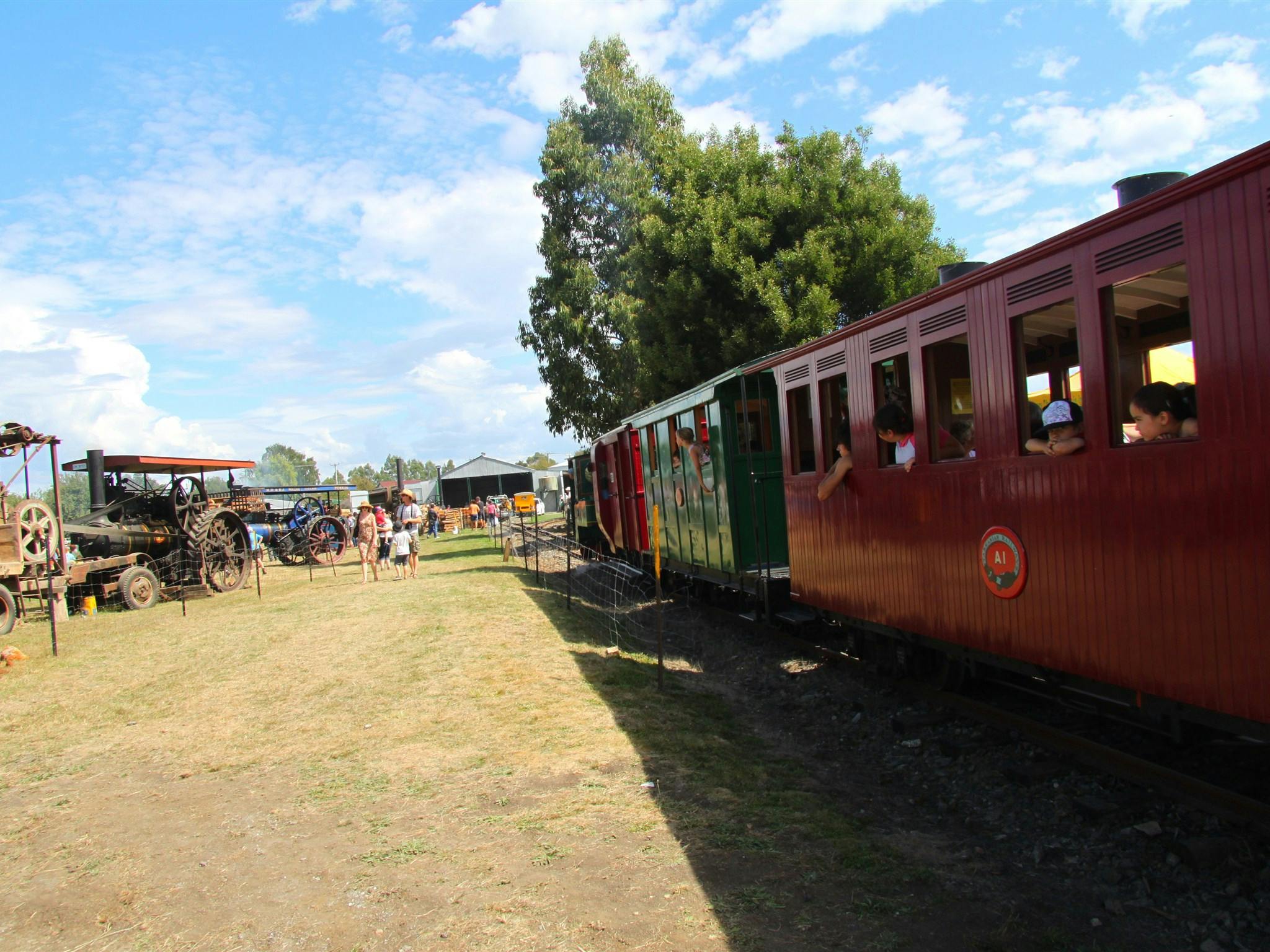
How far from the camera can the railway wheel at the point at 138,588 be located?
15180mm

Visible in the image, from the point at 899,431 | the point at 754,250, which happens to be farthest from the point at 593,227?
the point at 899,431

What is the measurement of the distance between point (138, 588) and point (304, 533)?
9474 mm

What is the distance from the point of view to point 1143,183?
4.76 meters

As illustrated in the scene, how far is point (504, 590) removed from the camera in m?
14.2

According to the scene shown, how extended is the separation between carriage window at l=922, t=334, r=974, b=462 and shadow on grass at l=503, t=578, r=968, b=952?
232 cm

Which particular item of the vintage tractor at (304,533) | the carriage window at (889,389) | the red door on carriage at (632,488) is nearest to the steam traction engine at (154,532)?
the vintage tractor at (304,533)

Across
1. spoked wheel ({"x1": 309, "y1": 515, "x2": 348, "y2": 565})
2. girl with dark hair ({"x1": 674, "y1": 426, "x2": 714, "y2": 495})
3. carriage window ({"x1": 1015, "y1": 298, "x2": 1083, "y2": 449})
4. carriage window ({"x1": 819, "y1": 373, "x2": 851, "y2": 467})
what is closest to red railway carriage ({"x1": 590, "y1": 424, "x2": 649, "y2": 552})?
girl with dark hair ({"x1": 674, "y1": 426, "x2": 714, "y2": 495})

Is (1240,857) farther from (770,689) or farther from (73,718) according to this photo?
(73,718)

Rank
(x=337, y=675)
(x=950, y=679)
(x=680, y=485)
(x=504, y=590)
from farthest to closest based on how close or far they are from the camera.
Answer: (x=504, y=590), (x=680, y=485), (x=337, y=675), (x=950, y=679)

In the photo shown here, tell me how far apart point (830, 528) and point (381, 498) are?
41029mm

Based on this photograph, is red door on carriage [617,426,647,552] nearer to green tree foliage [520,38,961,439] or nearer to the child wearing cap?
green tree foliage [520,38,961,439]

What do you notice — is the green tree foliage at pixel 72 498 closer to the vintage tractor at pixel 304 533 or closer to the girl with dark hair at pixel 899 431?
the vintage tractor at pixel 304 533

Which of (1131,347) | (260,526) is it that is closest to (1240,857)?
(1131,347)

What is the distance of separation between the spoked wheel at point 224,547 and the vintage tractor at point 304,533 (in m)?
3.97
